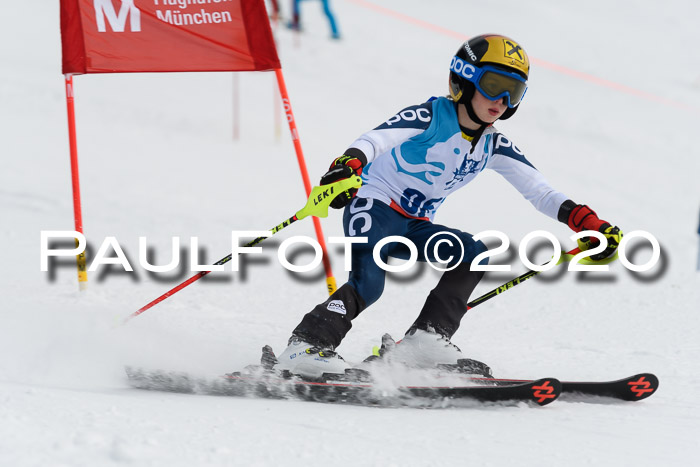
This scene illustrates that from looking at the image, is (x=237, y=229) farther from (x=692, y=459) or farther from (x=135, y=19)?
(x=692, y=459)

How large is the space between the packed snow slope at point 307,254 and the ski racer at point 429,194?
0.54 metres

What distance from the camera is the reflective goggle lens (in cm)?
377

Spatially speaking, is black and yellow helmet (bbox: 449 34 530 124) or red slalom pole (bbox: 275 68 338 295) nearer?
black and yellow helmet (bbox: 449 34 530 124)

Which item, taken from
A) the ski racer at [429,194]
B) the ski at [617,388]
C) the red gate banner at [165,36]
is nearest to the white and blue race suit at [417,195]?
the ski racer at [429,194]

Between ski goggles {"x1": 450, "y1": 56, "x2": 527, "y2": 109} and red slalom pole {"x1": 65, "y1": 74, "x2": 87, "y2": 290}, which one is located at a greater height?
ski goggles {"x1": 450, "y1": 56, "x2": 527, "y2": 109}

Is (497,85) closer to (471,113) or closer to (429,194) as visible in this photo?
(471,113)

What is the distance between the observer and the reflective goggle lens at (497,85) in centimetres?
377

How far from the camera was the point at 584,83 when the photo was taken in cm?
1415

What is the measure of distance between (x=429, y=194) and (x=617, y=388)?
4.03 ft

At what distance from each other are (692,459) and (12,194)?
6.55m

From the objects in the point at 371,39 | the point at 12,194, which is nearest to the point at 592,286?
the point at 12,194

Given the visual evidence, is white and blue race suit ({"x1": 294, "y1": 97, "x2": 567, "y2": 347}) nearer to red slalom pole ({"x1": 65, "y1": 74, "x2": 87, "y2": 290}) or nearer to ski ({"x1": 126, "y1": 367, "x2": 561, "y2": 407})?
ski ({"x1": 126, "y1": 367, "x2": 561, "y2": 407})

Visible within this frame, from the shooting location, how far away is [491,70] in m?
3.76

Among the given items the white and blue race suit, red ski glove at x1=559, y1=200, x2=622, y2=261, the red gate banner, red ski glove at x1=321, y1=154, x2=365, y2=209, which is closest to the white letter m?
the red gate banner
